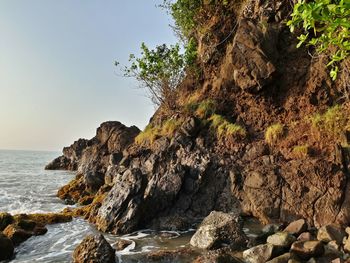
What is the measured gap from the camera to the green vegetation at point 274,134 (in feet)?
51.5

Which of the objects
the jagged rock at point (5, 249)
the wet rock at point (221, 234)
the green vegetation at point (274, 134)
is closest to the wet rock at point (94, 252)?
the jagged rock at point (5, 249)

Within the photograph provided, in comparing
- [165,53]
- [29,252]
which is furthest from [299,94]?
[29,252]

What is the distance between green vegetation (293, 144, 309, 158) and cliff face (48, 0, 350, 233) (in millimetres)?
46

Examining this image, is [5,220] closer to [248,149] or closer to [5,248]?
[5,248]

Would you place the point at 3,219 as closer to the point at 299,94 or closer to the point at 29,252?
the point at 29,252

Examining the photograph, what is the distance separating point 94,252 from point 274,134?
31.7 ft

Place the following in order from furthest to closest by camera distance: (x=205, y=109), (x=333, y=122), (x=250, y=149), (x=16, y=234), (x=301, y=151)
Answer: (x=205, y=109) < (x=250, y=149) < (x=333, y=122) < (x=301, y=151) < (x=16, y=234)

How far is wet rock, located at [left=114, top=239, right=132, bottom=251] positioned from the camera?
36.5 ft

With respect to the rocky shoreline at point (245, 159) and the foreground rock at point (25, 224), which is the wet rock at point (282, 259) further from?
the foreground rock at point (25, 224)

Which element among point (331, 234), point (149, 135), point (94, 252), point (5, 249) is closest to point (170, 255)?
point (94, 252)

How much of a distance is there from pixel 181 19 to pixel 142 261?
1606cm

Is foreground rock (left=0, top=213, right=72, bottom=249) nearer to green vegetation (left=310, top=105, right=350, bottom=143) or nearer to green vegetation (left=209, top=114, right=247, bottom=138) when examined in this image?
green vegetation (left=209, top=114, right=247, bottom=138)

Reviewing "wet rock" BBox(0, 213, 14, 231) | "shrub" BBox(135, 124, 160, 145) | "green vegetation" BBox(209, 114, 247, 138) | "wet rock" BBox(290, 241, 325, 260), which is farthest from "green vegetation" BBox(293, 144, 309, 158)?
"wet rock" BBox(0, 213, 14, 231)

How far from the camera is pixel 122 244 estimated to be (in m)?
11.4
